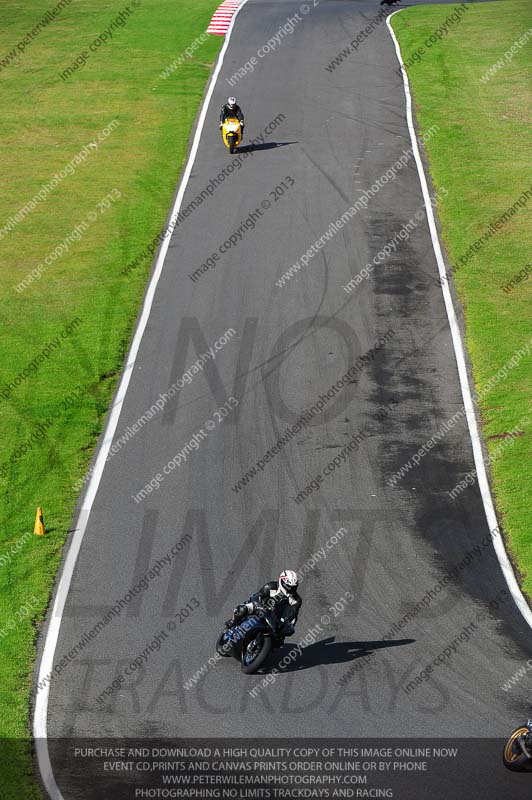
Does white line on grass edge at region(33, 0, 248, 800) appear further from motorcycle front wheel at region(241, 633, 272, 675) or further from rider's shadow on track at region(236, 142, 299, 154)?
rider's shadow on track at region(236, 142, 299, 154)

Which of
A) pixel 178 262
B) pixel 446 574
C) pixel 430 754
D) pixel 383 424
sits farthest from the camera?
pixel 178 262

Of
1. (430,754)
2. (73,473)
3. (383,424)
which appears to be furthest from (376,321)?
(430,754)

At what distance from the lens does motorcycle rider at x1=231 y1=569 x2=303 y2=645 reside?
49.9 feet

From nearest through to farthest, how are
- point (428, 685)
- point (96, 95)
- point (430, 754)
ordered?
point (430, 754)
point (428, 685)
point (96, 95)

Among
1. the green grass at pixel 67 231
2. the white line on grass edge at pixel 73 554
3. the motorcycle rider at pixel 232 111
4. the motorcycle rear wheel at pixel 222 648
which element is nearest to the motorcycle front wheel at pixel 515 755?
the motorcycle rear wheel at pixel 222 648

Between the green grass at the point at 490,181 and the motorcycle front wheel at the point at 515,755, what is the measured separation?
186 inches

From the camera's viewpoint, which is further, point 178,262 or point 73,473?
point 178,262

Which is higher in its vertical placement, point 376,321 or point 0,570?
point 0,570

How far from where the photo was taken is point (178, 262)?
30.3 meters

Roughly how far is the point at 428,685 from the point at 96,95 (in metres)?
37.6

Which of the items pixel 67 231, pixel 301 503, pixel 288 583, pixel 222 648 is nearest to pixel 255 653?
pixel 222 648

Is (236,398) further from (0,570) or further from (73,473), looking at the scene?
(0,570)

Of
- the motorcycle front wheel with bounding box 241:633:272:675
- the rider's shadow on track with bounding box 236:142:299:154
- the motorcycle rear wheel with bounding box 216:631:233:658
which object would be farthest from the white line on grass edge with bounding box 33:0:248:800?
the rider's shadow on track with bounding box 236:142:299:154

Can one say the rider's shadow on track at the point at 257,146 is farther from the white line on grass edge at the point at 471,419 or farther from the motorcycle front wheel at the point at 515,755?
the motorcycle front wheel at the point at 515,755
